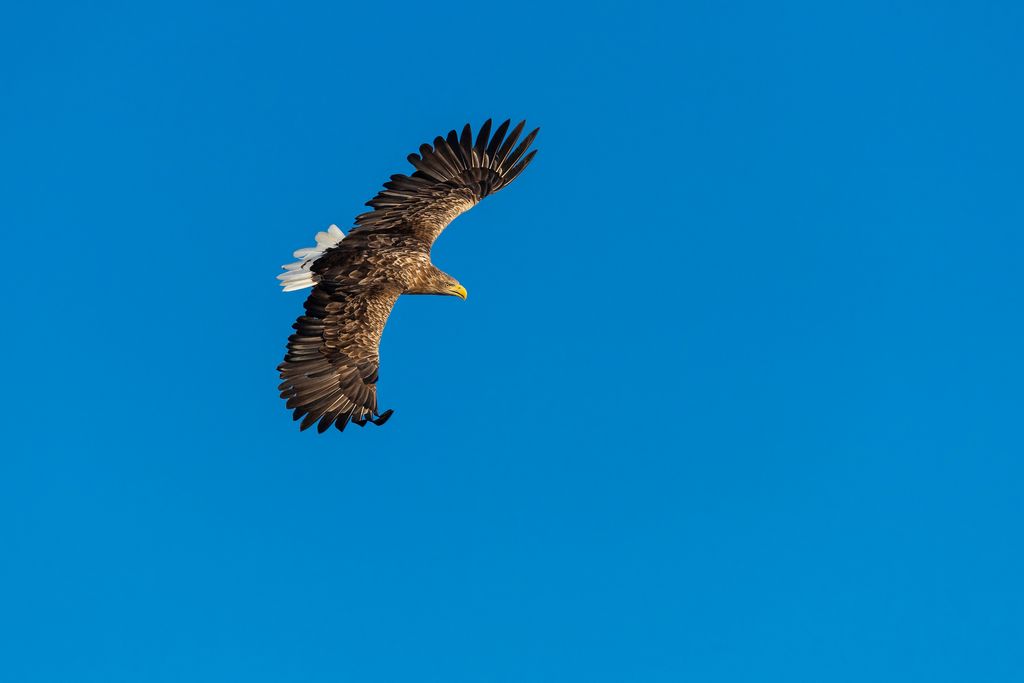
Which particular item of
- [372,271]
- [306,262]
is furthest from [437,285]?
[306,262]

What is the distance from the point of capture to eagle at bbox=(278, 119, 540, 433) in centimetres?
1529

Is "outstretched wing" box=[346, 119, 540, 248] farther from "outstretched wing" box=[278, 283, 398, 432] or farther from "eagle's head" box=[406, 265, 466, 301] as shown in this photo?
"outstretched wing" box=[278, 283, 398, 432]

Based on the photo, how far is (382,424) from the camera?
49.3 feet

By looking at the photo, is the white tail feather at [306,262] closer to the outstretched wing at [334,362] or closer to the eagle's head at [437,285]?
the outstretched wing at [334,362]

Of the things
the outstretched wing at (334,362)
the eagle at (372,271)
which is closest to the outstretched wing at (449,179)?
the eagle at (372,271)

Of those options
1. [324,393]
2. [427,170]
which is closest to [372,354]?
[324,393]

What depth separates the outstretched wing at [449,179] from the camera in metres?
17.6

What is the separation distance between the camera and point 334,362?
1537 cm

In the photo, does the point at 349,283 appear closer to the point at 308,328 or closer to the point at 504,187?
the point at 308,328

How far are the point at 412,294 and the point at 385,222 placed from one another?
130 centimetres

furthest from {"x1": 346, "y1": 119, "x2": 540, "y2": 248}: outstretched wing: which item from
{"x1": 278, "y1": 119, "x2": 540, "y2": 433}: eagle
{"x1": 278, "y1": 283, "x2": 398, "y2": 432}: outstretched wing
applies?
{"x1": 278, "y1": 283, "x2": 398, "y2": 432}: outstretched wing

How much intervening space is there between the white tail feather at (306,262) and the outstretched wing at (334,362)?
1.63 feet

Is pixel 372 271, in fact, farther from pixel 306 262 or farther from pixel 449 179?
pixel 449 179

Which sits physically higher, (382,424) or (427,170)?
(427,170)
